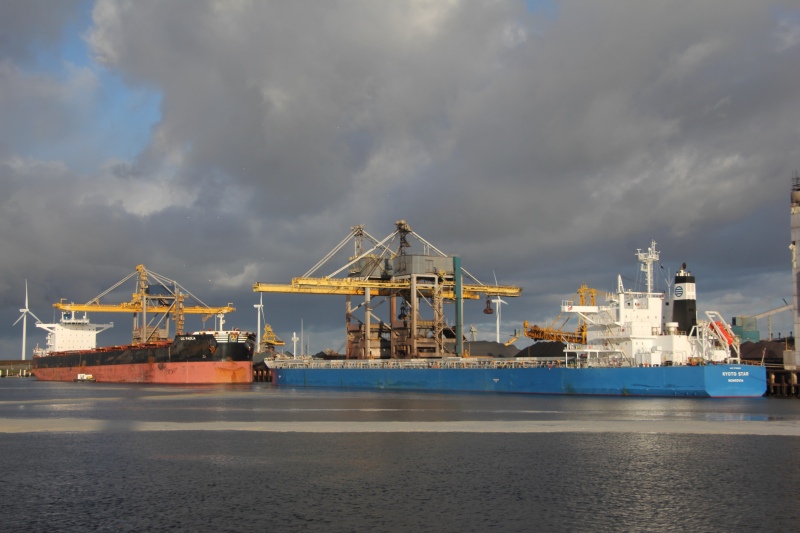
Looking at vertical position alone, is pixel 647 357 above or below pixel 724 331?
below

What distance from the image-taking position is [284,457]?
2053 cm

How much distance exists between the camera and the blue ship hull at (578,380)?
3997 centimetres

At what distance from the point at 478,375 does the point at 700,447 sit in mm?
31257

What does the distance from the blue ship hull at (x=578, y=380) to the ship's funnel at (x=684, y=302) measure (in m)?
4.12

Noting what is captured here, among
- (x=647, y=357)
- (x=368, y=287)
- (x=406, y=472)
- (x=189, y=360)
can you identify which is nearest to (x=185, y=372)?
(x=189, y=360)

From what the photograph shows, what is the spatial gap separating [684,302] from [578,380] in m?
7.83

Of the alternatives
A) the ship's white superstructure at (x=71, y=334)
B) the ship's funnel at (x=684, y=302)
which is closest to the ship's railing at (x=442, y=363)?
the ship's funnel at (x=684, y=302)

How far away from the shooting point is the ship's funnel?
43.7 meters

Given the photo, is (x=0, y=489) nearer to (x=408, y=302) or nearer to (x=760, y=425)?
(x=760, y=425)

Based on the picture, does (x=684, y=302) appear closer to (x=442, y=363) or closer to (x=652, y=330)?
(x=652, y=330)

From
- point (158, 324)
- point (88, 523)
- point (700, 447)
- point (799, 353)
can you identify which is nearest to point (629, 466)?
point (700, 447)

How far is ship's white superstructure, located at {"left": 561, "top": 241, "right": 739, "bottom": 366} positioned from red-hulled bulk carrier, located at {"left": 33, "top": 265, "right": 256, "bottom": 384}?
34574mm

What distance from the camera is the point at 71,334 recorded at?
302ft

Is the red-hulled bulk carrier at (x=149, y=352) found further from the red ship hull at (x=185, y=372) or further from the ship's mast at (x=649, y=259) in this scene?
the ship's mast at (x=649, y=259)
